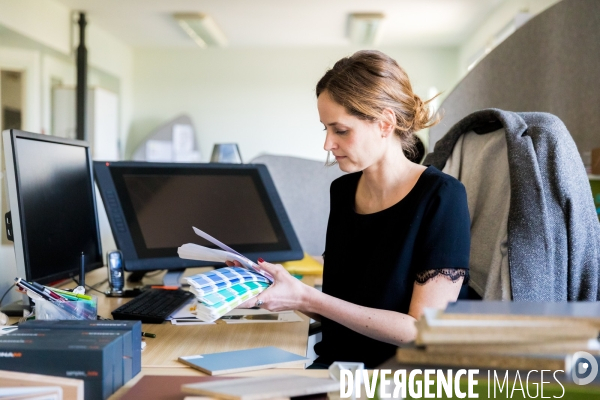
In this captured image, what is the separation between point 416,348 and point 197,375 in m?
0.51

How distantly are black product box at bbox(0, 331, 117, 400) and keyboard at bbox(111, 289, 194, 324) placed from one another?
578mm

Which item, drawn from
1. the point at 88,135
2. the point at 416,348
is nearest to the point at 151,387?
the point at 416,348

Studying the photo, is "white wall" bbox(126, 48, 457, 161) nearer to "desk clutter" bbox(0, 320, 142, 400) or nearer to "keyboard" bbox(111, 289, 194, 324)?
"keyboard" bbox(111, 289, 194, 324)

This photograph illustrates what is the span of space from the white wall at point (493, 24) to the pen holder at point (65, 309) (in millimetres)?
4181

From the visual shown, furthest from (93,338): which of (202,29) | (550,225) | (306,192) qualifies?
(202,29)

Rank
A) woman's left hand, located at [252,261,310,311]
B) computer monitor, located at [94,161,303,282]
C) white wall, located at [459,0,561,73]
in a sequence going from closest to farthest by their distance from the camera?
woman's left hand, located at [252,261,310,311] < computer monitor, located at [94,161,303,282] < white wall, located at [459,0,561,73]

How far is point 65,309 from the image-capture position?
4.31 feet

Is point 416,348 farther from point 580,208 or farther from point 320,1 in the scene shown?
point 320,1

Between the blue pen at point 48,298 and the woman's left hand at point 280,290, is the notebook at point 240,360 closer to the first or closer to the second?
the woman's left hand at point 280,290

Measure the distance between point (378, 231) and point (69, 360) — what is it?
0.85 meters

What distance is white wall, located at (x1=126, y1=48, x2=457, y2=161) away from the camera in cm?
889

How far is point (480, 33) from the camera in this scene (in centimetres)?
741

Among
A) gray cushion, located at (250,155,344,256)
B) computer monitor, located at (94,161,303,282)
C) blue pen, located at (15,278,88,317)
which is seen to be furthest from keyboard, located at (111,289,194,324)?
gray cushion, located at (250,155,344,256)

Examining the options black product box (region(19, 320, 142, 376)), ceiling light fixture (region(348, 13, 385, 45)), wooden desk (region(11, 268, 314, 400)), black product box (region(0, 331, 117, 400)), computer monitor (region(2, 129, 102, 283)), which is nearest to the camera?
black product box (region(0, 331, 117, 400))
